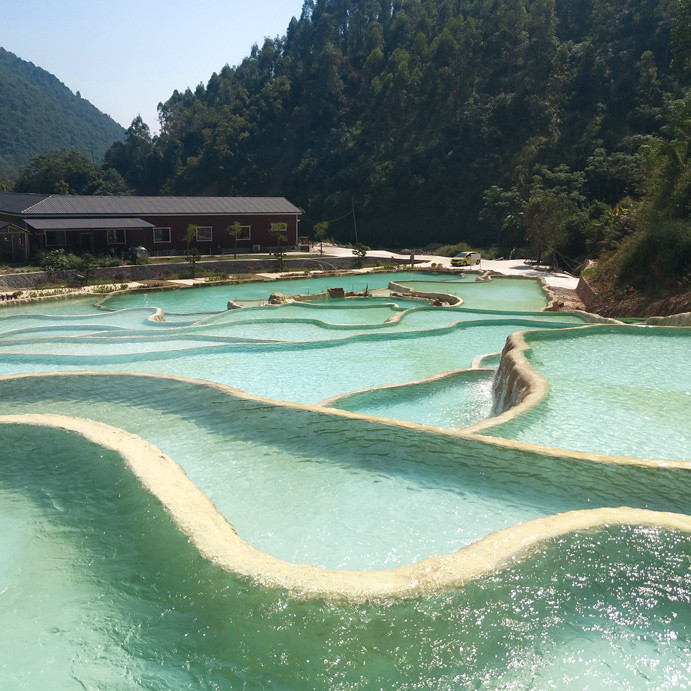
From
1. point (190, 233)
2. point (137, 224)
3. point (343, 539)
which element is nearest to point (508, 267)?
point (190, 233)

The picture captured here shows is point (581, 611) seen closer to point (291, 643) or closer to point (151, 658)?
point (291, 643)

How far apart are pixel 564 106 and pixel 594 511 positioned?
126 ft

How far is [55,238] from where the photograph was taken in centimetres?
2417

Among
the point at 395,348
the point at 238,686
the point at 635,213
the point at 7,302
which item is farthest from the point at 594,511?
the point at 7,302

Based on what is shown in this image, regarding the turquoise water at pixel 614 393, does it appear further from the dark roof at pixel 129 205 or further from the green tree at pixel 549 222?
the dark roof at pixel 129 205

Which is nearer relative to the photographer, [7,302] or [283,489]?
[283,489]

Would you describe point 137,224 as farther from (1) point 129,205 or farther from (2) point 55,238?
(2) point 55,238

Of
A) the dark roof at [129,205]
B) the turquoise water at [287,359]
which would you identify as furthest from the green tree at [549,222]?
the turquoise water at [287,359]

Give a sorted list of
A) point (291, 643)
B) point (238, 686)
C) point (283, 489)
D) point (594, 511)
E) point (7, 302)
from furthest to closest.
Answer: point (7, 302)
point (283, 489)
point (594, 511)
point (291, 643)
point (238, 686)

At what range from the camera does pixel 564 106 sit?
3694 cm

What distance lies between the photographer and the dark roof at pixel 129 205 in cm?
2455

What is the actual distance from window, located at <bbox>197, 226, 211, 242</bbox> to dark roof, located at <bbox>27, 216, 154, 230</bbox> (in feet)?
9.20

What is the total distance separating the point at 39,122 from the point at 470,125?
269 feet

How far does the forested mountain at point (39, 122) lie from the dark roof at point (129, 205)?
2301 inches
